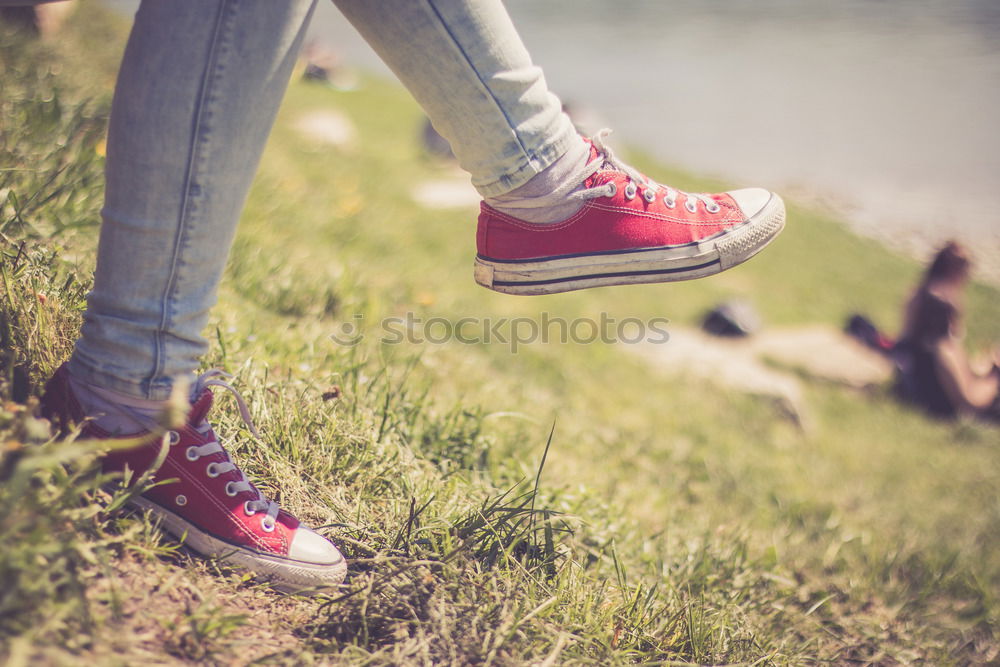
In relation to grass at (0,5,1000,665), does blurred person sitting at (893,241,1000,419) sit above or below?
below

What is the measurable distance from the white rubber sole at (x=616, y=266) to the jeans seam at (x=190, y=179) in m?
0.70

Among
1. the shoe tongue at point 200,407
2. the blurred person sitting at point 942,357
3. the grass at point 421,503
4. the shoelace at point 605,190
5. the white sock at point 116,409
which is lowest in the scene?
the blurred person sitting at point 942,357

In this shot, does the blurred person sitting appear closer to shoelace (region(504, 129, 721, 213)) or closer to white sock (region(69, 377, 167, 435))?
shoelace (region(504, 129, 721, 213))

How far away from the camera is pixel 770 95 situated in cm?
2489

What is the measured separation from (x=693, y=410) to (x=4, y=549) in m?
4.10

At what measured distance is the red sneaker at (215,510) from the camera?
4.06 ft

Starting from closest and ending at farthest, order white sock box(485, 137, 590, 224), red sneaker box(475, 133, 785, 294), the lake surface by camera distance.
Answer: white sock box(485, 137, 590, 224) → red sneaker box(475, 133, 785, 294) → the lake surface


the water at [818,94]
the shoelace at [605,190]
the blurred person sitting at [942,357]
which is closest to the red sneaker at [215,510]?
the shoelace at [605,190]

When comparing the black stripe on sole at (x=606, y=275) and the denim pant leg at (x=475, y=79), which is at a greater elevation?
the denim pant leg at (x=475, y=79)

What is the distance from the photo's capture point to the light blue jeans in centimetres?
98

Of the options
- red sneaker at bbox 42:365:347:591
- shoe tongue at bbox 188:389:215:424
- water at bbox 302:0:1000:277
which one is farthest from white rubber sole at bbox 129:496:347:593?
water at bbox 302:0:1000:277

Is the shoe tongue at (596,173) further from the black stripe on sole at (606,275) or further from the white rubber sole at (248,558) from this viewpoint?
the white rubber sole at (248,558)

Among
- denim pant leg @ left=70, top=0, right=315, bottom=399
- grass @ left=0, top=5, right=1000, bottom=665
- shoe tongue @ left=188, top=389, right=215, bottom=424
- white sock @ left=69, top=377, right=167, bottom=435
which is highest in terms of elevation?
denim pant leg @ left=70, top=0, right=315, bottom=399

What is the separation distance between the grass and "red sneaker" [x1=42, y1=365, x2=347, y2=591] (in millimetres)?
43
